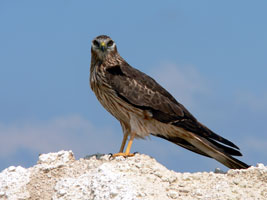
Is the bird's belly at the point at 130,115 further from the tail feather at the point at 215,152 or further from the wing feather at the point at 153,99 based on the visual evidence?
the tail feather at the point at 215,152

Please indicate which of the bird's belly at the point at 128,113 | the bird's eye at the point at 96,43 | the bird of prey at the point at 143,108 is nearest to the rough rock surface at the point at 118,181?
Answer: the bird's belly at the point at 128,113

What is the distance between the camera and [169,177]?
10672 millimetres

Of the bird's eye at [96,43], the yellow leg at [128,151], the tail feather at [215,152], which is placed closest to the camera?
the yellow leg at [128,151]

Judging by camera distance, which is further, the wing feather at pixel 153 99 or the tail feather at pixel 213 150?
the tail feather at pixel 213 150

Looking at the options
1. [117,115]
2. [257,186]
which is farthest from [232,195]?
[117,115]

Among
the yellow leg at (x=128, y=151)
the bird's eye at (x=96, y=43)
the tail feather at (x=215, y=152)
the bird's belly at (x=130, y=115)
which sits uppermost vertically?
the bird's eye at (x=96, y=43)

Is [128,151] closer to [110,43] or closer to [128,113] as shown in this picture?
[128,113]

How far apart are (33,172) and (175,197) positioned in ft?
9.37

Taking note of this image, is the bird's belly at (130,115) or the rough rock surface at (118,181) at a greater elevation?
the bird's belly at (130,115)

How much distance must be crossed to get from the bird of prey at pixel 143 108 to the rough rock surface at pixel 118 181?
0.98 metres

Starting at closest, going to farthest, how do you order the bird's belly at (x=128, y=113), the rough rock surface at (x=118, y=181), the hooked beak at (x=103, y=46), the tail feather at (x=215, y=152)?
the rough rock surface at (x=118, y=181) < the bird's belly at (x=128, y=113) < the tail feather at (x=215, y=152) < the hooked beak at (x=103, y=46)

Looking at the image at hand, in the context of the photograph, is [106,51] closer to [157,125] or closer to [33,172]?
[157,125]

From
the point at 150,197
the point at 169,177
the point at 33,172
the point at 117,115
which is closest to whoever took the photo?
the point at 150,197

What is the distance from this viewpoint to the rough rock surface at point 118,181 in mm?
10148
